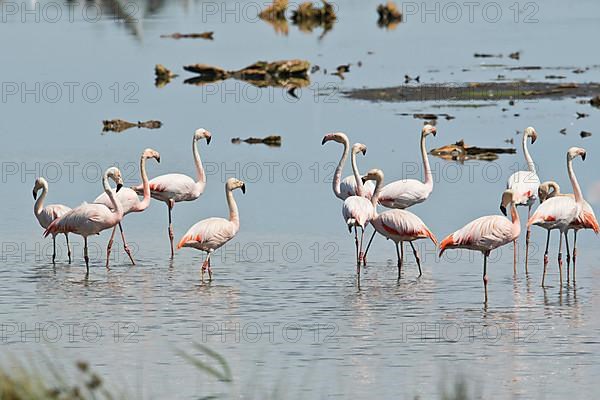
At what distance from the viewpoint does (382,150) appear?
2003 centimetres

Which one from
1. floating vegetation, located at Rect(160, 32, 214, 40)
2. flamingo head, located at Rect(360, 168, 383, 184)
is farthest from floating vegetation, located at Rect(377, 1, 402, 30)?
flamingo head, located at Rect(360, 168, 383, 184)

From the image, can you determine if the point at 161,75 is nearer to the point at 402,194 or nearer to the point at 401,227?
the point at 402,194

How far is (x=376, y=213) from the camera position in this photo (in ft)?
44.9

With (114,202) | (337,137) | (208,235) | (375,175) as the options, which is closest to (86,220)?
(114,202)

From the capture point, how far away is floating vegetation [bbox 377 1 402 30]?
4538 cm

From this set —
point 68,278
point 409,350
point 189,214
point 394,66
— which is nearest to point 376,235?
point 189,214

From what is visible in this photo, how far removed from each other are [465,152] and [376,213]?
239 inches

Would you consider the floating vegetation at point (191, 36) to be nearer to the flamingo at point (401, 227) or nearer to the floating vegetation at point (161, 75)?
the floating vegetation at point (161, 75)

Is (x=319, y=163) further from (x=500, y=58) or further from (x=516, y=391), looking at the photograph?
(x=500, y=58)

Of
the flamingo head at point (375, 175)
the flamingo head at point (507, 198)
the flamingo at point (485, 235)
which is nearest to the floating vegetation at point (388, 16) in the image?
the flamingo head at point (375, 175)

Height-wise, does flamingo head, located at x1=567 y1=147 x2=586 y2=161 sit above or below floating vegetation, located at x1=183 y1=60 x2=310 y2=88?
below

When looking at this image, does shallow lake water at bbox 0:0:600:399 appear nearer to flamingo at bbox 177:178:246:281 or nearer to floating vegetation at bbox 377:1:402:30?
flamingo at bbox 177:178:246:281

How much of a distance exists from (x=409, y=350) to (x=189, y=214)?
6940 mm

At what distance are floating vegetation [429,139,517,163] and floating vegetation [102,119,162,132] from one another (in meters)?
5.81
